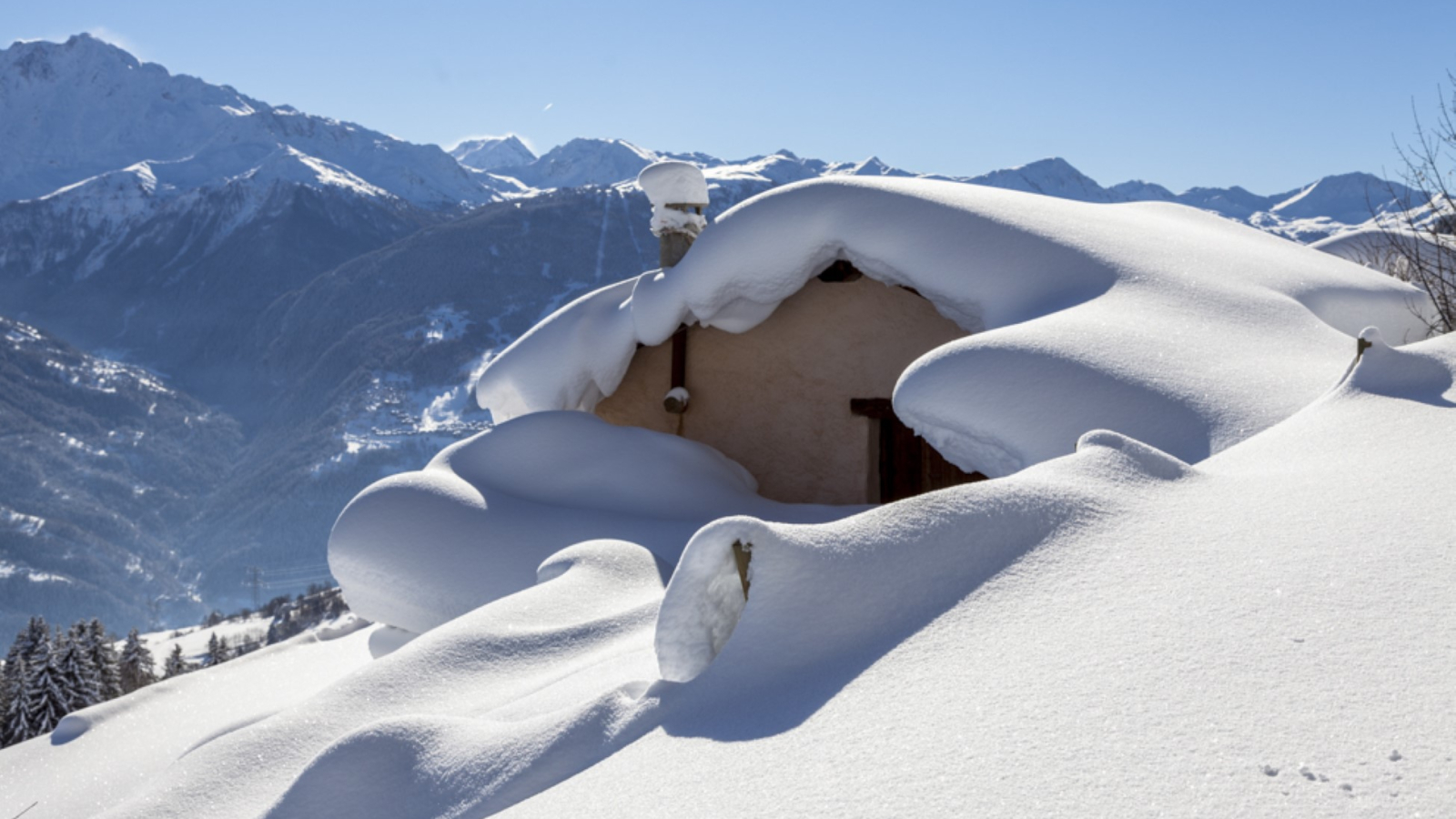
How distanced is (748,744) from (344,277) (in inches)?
6904

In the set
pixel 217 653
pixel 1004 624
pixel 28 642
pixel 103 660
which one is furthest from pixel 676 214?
pixel 28 642

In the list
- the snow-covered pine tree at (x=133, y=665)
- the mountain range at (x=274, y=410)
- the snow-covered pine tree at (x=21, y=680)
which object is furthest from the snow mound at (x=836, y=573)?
the mountain range at (x=274, y=410)

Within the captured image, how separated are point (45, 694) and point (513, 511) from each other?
1621 centimetres

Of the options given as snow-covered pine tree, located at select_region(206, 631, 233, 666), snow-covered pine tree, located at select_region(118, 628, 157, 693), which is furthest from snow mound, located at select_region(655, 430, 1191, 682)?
snow-covered pine tree, located at select_region(118, 628, 157, 693)

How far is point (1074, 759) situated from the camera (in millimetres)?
1802

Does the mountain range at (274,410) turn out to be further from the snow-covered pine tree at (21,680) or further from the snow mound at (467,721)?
the snow mound at (467,721)

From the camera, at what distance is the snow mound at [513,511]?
626cm

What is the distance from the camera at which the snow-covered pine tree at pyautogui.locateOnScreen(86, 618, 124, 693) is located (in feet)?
66.4

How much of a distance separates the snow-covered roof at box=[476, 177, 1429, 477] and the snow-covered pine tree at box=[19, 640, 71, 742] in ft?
46.5

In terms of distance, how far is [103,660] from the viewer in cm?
2073

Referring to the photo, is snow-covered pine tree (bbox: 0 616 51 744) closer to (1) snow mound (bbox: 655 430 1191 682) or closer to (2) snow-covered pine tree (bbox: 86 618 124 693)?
(2) snow-covered pine tree (bbox: 86 618 124 693)

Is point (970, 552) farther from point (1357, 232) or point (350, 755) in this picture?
point (1357, 232)

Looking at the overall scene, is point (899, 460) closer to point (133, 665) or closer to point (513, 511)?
point (513, 511)

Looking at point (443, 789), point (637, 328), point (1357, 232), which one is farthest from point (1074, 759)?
point (1357, 232)
